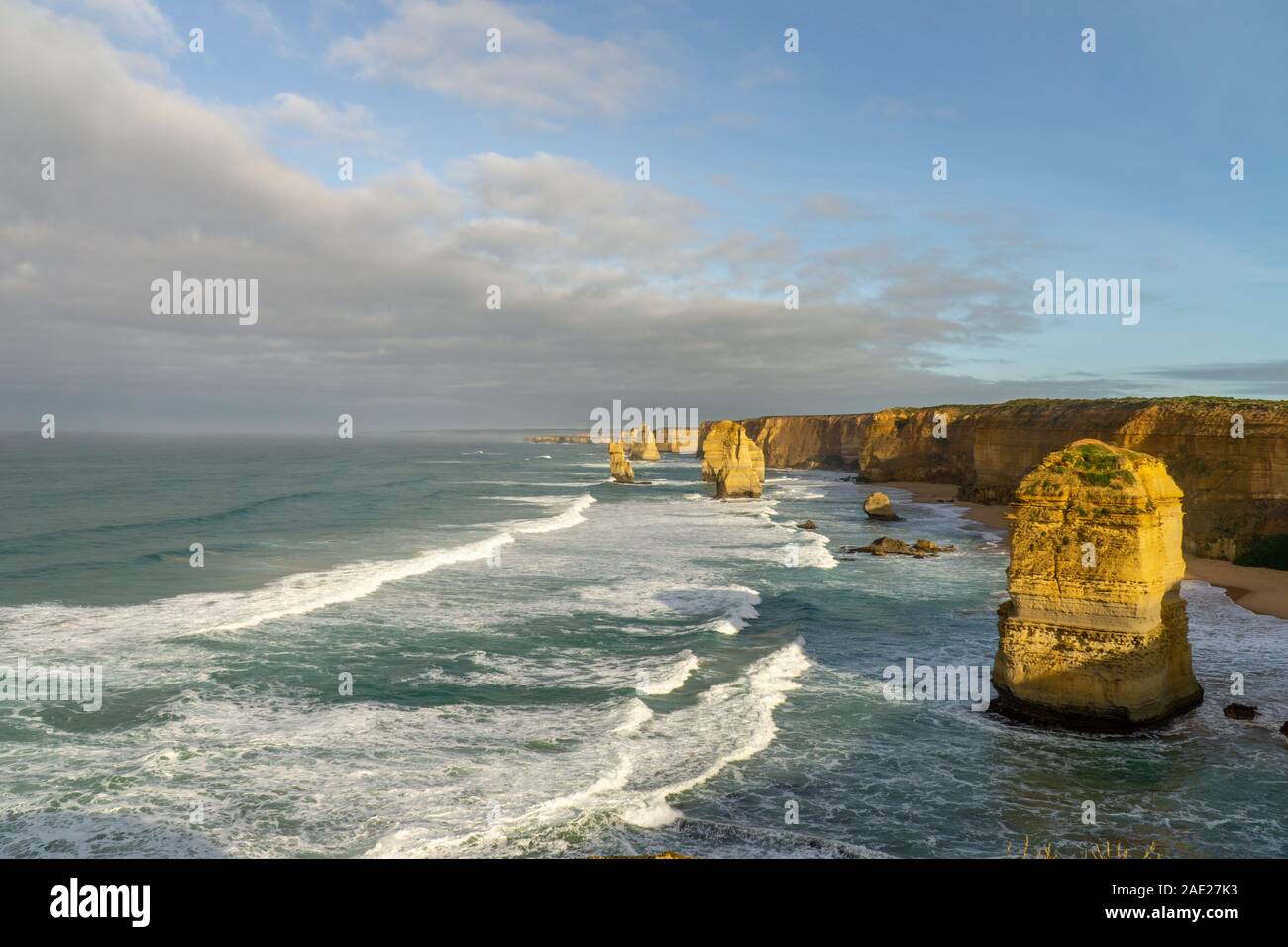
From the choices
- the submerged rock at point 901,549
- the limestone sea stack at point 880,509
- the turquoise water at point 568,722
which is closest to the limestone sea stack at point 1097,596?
the turquoise water at point 568,722

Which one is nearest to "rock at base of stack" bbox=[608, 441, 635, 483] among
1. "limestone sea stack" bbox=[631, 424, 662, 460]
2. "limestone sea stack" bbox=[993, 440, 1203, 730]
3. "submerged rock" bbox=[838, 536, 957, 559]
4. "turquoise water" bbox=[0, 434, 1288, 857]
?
"submerged rock" bbox=[838, 536, 957, 559]

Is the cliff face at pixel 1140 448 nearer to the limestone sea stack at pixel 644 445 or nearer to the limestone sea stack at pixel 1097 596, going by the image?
the limestone sea stack at pixel 1097 596

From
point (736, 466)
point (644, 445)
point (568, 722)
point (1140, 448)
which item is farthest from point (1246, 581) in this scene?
point (644, 445)

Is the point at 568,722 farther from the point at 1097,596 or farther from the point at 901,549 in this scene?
the point at 901,549

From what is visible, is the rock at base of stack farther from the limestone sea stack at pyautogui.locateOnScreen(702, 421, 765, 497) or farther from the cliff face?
the cliff face
